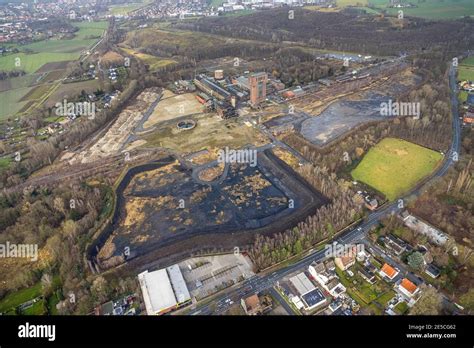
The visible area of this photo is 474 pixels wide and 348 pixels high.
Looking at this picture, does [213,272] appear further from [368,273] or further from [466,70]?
[466,70]

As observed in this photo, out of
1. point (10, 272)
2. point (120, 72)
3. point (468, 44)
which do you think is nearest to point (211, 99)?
point (120, 72)

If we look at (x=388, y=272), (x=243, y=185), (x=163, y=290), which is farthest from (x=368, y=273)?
(x=163, y=290)

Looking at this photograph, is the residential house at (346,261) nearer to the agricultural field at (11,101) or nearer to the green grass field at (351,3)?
the agricultural field at (11,101)

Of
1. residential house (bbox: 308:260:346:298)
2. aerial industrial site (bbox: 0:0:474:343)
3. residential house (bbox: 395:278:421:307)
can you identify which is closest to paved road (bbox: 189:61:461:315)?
aerial industrial site (bbox: 0:0:474:343)

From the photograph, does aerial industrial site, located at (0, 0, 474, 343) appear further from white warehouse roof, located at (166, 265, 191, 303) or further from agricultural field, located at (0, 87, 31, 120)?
agricultural field, located at (0, 87, 31, 120)

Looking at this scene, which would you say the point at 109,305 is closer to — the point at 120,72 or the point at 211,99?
the point at 211,99

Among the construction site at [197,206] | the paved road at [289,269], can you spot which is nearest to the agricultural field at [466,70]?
the paved road at [289,269]
